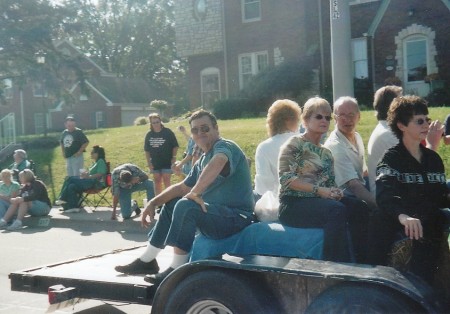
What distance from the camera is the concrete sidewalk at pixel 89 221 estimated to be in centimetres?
1309

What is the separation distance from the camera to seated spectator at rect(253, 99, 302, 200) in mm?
6148

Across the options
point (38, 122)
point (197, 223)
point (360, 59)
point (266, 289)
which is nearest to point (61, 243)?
point (197, 223)

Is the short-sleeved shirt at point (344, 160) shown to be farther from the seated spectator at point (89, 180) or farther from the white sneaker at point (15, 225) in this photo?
the white sneaker at point (15, 225)

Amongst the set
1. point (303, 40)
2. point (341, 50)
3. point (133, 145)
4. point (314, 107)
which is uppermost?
point (303, 40)

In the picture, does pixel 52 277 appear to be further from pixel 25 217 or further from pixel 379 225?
pixel 25 217

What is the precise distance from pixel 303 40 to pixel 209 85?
6224mm

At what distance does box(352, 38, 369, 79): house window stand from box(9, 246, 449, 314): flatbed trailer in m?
25.4

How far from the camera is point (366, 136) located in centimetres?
1677

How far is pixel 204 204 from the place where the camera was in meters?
5.20

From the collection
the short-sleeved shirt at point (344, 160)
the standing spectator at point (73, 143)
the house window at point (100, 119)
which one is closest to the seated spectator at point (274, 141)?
the short-sleeved shirt at point (344, 160)

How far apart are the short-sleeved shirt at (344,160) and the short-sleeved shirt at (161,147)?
331 inches

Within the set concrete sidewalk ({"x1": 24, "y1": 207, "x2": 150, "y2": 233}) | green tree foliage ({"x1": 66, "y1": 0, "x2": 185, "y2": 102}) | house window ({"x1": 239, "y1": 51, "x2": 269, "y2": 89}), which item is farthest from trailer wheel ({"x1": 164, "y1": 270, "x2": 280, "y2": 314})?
green tree foliage ({"x1": 66, "y1": 0, "x2": 185, "y2": 102})

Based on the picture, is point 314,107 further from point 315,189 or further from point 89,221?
point 89,221

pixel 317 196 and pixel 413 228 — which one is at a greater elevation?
pixel 317 196
